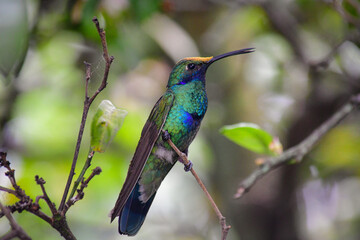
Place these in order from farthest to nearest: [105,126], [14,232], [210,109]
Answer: [210,109] < [105,126] < [14,232]

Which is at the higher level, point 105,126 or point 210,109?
point 210,109

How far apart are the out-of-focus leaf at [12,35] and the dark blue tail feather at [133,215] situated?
0.64m

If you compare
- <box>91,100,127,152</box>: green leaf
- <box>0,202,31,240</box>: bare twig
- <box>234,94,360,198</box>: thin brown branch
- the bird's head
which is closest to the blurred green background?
<box>234,94,360,198</box>: thin brown branch

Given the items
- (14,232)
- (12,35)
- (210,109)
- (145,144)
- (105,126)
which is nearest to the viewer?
(14,232)

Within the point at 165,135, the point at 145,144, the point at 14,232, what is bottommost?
the point at 14,232

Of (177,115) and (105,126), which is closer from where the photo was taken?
(105,126)

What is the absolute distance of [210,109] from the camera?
362 cm

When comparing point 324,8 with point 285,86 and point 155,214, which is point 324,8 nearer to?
point 285,86

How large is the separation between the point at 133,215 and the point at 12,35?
2.61 ft

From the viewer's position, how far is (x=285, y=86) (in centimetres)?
379

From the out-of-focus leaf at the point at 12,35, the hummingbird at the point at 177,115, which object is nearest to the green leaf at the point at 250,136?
the hummingbird at the point at 177,115

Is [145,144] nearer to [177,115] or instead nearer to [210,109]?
[177,115]

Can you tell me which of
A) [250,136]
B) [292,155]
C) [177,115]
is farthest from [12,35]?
[292,155]

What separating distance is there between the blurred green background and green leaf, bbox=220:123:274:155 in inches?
40.5
